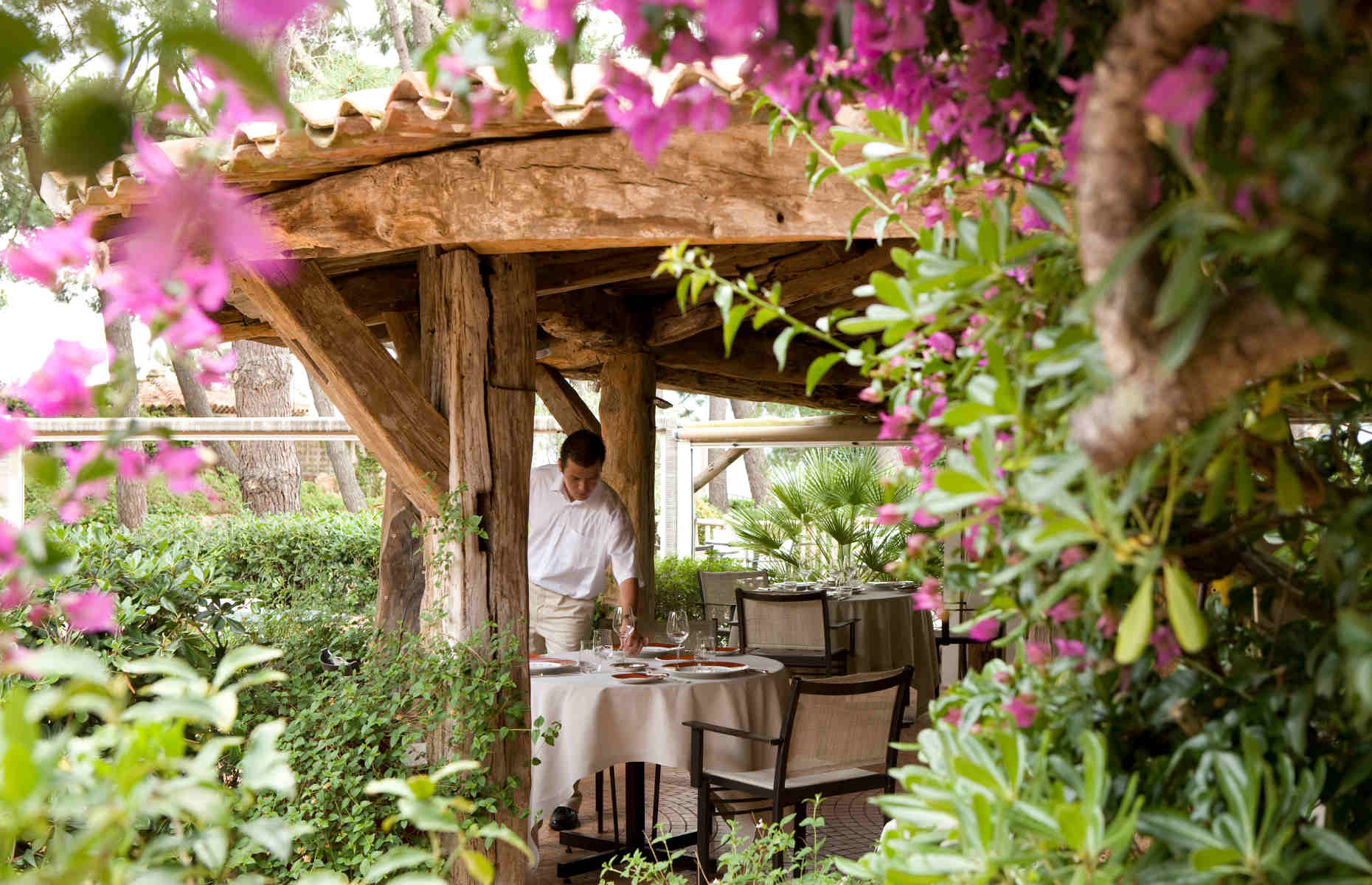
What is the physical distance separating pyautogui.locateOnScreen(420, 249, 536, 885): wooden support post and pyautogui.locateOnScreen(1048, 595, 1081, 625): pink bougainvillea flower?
8.39ft

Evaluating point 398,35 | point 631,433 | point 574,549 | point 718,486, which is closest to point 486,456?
point 574,549

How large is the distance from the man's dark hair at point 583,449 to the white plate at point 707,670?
991mm

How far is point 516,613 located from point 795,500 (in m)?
6.11

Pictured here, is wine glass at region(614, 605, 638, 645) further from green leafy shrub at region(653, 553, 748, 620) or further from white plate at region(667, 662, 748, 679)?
green leafy shrub at region(653, 553, 748, 620)

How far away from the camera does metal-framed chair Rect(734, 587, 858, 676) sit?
6188 mm

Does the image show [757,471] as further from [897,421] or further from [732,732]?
[897,421]

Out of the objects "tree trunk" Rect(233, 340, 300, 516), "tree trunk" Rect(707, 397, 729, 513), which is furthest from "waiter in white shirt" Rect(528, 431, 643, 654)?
"tree trunk" Rect(707, 397, 729, 513)

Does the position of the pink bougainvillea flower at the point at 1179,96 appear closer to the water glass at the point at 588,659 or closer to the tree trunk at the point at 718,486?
the water glass at the point at 588,659

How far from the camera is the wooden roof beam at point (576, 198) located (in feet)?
8.87

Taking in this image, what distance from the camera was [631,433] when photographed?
5.77m

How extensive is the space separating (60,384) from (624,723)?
10.7ft

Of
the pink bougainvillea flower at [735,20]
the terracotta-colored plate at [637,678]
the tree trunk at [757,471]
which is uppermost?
the tree trunk at [757,471]

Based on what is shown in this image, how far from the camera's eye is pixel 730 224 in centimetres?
275

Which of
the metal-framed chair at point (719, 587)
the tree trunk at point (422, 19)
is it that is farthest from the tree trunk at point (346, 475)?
the metal-framed chair at point (719, 587)
